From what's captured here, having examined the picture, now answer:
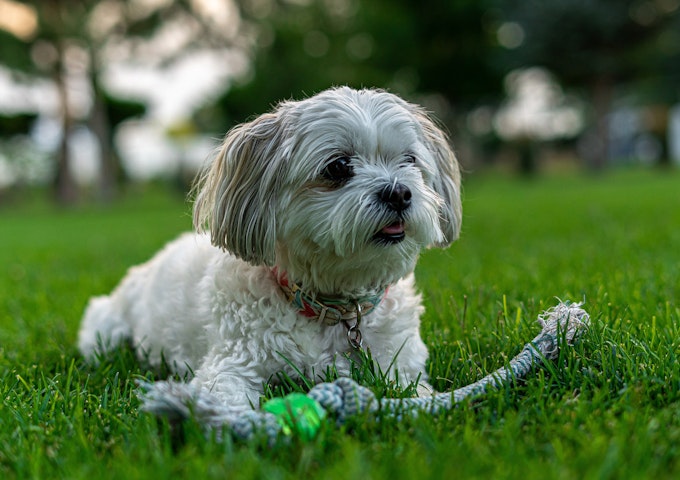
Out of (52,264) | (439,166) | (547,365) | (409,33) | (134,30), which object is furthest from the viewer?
(409,33)

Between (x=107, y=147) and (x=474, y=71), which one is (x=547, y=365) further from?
(x=474, y=71)

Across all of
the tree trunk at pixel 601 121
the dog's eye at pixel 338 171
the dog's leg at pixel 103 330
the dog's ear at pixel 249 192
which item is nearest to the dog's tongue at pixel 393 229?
the dog's eye at pixel 338 171

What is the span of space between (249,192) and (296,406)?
3.41ft

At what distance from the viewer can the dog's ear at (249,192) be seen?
9.03ft

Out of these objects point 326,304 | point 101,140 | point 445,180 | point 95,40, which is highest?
point 95,40

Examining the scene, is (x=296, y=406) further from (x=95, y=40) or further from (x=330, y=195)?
(x=95, y=40)

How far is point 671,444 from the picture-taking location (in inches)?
74.4

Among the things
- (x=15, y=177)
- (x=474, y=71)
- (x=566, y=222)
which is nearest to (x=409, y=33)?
(x=474, y=71)

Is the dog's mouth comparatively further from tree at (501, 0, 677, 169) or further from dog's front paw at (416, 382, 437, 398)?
tree at (501, 0, 677, 169)

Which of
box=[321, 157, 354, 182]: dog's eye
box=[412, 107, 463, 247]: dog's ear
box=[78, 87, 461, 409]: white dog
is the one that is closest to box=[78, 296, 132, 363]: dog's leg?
box=[78, 87, 461, 409]: white dog

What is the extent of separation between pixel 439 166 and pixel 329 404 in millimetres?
1484

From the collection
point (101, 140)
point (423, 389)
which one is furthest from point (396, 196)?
point (101, 140)

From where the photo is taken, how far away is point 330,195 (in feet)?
8.87

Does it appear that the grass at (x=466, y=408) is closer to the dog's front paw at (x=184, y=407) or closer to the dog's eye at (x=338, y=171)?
the dog's front paw at (x=184, y=407)
